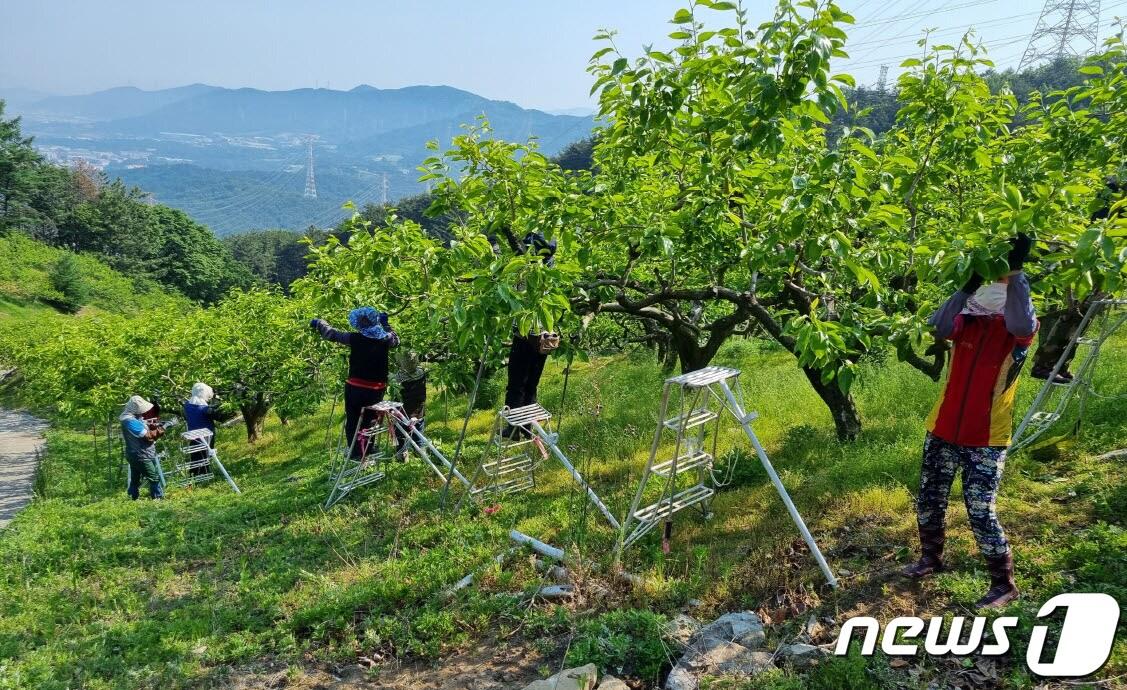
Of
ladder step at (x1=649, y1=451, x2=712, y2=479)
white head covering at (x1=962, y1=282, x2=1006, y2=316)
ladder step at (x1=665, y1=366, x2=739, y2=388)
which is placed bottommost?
ladder step at (x1=649, y1=451, x2=712, y2=479)

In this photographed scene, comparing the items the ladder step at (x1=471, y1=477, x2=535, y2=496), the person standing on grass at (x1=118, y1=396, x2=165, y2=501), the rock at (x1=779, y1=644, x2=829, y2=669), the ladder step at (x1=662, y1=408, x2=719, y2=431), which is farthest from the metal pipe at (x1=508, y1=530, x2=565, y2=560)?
the person standing on grass at (x1=118, y1=396, x2=165, y2=501)

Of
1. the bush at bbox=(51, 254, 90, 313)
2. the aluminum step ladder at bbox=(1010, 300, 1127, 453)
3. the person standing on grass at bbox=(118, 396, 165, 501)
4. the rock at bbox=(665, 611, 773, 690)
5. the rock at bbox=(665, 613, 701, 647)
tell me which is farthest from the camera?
the bush at bbox=(51, 254, 90, 313)

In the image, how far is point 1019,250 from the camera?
3.76 m

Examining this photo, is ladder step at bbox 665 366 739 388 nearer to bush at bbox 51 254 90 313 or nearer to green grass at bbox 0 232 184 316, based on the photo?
green grass at bbox 0 232 184 316

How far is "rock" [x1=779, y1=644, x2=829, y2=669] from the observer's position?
3.83 meters

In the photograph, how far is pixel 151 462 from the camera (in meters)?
10.9

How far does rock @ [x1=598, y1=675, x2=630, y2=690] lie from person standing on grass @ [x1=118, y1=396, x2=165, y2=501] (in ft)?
31.4

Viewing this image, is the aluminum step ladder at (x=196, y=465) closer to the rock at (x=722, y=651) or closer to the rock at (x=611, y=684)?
the rock at (x=611, y=684)

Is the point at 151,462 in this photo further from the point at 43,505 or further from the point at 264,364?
the point at 264,364

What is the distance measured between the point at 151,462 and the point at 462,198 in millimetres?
8209

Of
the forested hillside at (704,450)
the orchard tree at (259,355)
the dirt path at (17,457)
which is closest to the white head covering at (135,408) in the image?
the forested hillside at (704,450)

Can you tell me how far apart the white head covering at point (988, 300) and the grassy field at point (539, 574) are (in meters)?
1.76

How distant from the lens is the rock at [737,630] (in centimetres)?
412

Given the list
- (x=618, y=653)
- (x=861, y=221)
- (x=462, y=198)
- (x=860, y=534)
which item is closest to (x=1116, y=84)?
(x=861, y=221)
